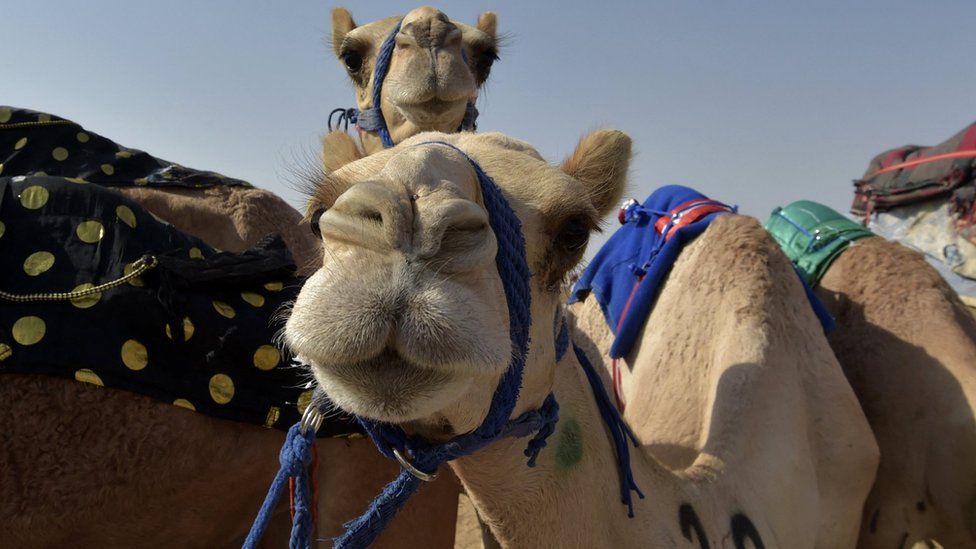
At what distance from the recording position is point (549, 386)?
1.77 metres

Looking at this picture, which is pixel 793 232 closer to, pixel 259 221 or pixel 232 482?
pixel 259 221

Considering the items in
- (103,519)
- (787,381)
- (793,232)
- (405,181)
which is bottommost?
(103,519)

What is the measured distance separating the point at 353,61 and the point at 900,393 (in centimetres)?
332

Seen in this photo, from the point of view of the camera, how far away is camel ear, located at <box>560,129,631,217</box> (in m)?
2.07

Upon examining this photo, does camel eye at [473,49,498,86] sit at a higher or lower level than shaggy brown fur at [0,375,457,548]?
higher

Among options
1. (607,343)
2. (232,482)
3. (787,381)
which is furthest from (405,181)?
(607,343)

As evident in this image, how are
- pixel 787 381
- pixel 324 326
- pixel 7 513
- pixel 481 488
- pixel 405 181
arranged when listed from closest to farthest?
pixel 324 326 → pixel 405 181 → pixel 481 488 → pixel 7 513 → pixel 787 381

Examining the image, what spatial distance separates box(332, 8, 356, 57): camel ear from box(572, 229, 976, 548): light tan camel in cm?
278

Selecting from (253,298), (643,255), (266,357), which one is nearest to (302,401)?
(266,357)

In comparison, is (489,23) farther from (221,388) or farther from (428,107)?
(221,388)

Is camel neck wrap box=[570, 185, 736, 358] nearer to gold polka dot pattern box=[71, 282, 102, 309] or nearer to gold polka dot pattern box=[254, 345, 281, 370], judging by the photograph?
gold polka dot pattern box=[254, 345, 281, 370]

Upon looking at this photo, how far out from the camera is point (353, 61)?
4.24m

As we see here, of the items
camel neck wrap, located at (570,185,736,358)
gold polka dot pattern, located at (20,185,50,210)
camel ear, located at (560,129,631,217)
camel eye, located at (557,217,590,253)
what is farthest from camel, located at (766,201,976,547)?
gold polka dot pattern, located at (20,185,50,210)

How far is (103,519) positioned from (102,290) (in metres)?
0.70
